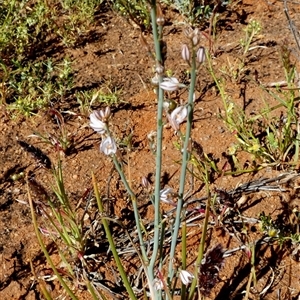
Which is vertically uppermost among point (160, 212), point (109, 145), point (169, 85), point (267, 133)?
point (169, 85)

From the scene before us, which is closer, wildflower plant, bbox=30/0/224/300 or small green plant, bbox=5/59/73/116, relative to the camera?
wildflower plant, bbox=30/0/224/300

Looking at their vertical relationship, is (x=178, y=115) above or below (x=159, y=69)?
below

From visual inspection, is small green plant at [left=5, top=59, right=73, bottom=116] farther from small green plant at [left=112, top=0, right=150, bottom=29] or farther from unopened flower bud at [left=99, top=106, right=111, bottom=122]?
unopened flower bud at [left=99, top=106, right=111, bottom=122]

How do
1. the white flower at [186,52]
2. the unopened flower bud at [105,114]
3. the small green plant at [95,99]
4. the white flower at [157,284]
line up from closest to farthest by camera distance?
the white flower at [186,52] < the unopened flower bud at [105,114] < the white flower at [157,284] < the small green plant at [95,99]

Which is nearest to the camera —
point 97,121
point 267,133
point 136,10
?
point 97,121

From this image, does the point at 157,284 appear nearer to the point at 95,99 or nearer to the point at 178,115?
the point at 178,115

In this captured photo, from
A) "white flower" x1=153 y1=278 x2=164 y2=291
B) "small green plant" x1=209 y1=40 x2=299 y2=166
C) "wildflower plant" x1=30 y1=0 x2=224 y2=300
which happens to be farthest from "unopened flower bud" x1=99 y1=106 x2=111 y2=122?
"small green plant" x1=209 y1=40 x2=299 y2=166

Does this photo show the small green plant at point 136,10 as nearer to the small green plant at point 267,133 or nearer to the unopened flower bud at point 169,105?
the small green plant at point 267,133

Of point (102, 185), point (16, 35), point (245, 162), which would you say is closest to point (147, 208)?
point (102, 185)

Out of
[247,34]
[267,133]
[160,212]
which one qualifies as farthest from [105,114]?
[247,34]

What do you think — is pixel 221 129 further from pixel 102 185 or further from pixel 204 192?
pixel 102 185

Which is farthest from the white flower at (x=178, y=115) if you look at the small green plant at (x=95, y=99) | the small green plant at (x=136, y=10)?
the small green plant at (x=136, y=10)

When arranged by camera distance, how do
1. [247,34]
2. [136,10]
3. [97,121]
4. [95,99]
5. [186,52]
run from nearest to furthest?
[186,52], [97,121], [95,99], [247,34], [136,10]

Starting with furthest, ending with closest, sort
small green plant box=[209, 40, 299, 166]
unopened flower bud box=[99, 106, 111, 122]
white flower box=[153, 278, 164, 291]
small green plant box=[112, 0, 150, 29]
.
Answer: small green plant box=[112, 0, 150, 29] < small green plant box=[209, 40, 299, 166] < white flower box=[153, 278, 164, 291] < unopened flower bud box=[99, 106, 111, 122]
